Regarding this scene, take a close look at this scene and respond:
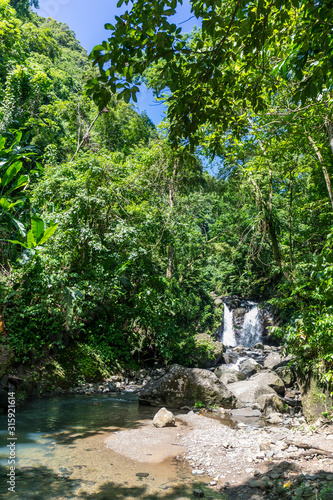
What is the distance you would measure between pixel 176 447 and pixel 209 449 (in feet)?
1.74

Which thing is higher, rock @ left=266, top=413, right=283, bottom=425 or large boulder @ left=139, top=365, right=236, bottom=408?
large boulder @ left=139, top=365, right=236, bottom=408

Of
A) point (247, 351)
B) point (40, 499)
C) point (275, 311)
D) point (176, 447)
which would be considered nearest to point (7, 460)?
point (40, 499)

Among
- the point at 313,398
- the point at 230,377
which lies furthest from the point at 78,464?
the point at 230,377

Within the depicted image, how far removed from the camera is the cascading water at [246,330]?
18516mm

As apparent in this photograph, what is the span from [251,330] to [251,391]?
10635 mm

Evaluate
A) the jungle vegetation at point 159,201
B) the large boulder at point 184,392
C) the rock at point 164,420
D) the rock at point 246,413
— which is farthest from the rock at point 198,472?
the large boulder at point 184,392

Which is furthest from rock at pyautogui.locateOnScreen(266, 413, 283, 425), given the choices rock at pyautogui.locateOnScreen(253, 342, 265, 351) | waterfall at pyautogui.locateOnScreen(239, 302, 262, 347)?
waterfall at pyautogui.locateOnScreen(239, 302, 262, 347)

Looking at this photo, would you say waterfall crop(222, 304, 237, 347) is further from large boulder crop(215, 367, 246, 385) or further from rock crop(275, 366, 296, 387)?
rock crop(275, 366, 296, 387)

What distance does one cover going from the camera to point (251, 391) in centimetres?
859

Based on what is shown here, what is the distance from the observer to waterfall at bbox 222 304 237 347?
18.6 m

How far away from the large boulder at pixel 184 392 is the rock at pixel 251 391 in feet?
2.07

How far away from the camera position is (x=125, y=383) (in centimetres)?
1034

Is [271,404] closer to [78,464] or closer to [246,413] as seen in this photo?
[246,413]

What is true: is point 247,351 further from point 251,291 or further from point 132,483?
point 132,483
